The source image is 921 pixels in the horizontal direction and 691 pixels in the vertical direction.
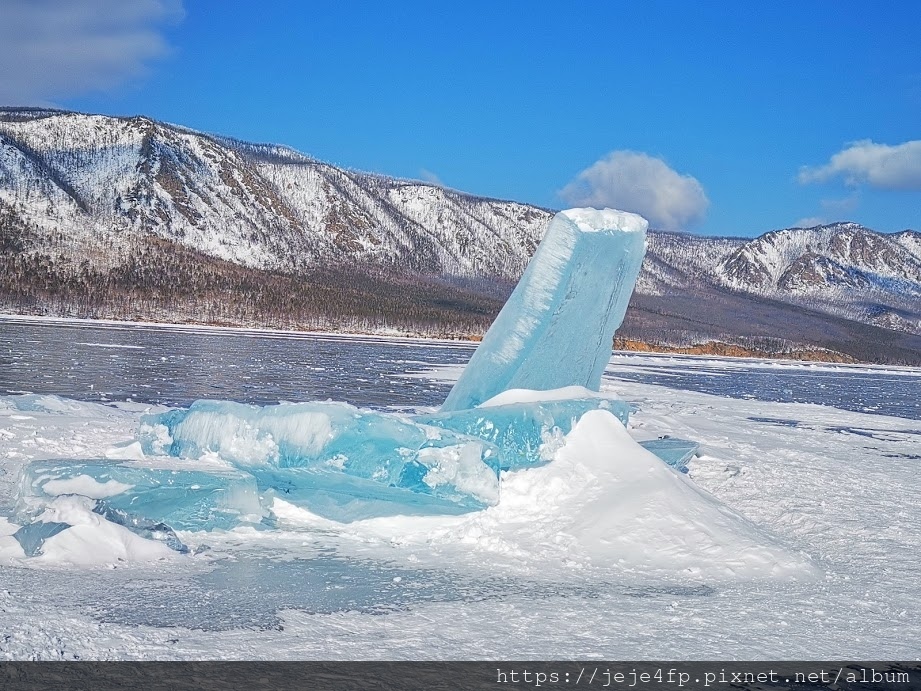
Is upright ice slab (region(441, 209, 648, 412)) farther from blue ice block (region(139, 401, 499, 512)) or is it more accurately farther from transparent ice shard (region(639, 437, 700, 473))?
blue ice block (region(139, 401, 499, 512))

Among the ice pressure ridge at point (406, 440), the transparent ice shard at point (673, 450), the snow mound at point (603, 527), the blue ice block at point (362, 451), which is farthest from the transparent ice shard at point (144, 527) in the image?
the transparent ice shard at point (673, 450)

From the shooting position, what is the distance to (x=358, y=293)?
17038cm

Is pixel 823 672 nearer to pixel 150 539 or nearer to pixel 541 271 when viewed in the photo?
pixel 150 539

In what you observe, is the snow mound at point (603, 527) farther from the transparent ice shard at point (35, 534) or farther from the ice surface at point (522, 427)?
the transparent ice shard at point (35, 534)

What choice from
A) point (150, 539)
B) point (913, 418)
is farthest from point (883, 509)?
point (913, 418)

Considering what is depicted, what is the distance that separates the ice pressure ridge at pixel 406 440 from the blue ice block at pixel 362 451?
0.01m

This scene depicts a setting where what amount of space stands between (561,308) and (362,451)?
11.6 feet

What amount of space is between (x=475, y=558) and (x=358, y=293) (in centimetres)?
16494

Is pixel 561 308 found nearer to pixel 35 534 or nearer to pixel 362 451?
pixel 362 451

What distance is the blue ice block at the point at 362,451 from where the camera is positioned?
8.88 meters

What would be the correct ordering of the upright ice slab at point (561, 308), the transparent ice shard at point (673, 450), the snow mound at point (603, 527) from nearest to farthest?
the snow mound at point (603, 527)
the upright ice slab at point (561, 308)
the transparent ice shard at point (673, 450)

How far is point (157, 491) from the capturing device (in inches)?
318

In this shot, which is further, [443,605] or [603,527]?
Result: [603,527]

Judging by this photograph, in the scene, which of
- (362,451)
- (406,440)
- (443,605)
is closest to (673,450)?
(406,440)
